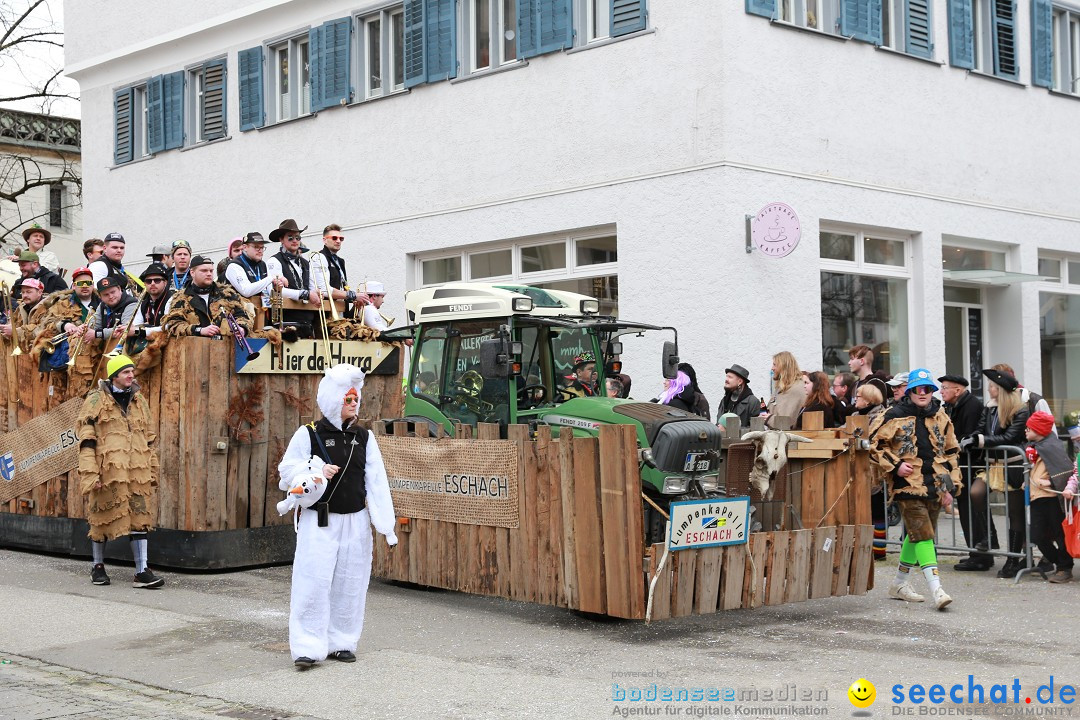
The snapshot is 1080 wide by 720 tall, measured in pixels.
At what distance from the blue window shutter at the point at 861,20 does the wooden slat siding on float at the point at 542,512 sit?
31.5 feet

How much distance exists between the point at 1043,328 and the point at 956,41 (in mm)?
4598

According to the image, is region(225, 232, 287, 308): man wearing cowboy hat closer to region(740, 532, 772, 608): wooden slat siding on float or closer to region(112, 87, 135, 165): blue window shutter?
region(740, 532, 772, 608): wooden slat siding on float

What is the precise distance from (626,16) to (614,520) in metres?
9.47

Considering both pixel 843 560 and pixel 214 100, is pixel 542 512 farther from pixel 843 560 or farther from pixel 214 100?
pixel 214 100

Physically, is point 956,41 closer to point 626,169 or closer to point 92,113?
point 626,169

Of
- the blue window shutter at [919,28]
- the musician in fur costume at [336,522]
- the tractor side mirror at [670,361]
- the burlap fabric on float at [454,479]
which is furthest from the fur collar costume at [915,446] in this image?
the blue window shutter at [919,28]

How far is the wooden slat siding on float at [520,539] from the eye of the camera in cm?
950

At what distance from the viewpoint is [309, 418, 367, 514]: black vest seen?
8.09 m

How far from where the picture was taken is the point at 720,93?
15492 mm

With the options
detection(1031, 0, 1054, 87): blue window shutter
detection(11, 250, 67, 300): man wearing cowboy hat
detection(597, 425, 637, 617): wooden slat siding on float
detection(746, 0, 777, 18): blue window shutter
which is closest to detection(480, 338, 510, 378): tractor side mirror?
detection(597, 425, 637, 617): wooden slat siding on float

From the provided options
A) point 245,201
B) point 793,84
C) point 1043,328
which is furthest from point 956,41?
point 245,201

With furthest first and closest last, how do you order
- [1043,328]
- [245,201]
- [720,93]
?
[245,201], [1043,328], [720,93]

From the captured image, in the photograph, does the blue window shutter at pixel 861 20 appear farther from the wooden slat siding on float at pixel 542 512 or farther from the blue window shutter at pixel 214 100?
the blue window shutter at pixel 214 100

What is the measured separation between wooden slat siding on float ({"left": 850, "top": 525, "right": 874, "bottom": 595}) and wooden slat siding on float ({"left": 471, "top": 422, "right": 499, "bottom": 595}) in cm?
274
